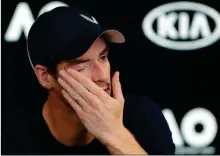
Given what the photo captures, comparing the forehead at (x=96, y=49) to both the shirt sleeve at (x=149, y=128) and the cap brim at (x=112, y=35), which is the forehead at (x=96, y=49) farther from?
the shirt sleeve at (x=149, y=128)

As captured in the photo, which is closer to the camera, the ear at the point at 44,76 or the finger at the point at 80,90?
the finger at the point at 80,90

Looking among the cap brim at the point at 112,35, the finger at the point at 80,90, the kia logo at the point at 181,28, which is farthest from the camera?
the kia logo at the point at 181,28

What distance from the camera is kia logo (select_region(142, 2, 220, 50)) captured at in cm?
220

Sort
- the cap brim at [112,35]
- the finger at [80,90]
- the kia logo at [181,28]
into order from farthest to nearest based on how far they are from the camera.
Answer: the kia logo at [181,28] < the cap brim at [112,35] < the finger at [80,90]

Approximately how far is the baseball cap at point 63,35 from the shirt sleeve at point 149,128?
223mm

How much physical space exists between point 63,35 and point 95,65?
0.13 m

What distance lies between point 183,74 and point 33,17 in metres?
0.73

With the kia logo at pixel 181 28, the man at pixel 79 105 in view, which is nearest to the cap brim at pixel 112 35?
the man at pixel 79 105

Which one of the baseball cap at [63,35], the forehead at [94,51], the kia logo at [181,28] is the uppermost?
the baseball cap at [63,35]

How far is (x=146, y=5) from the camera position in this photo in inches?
86.5

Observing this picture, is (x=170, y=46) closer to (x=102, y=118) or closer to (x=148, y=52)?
(x=148, y=52)

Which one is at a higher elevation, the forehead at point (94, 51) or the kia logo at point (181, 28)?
the forehead at point (94, 51)

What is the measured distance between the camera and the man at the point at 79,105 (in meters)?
1.24

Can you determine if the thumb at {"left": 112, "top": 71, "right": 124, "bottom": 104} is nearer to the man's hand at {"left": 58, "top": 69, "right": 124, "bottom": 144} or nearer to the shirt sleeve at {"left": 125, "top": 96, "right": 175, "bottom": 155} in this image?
the man's hand at {"left": 58, "top": 69, "right": 124, "bottom": 144}
